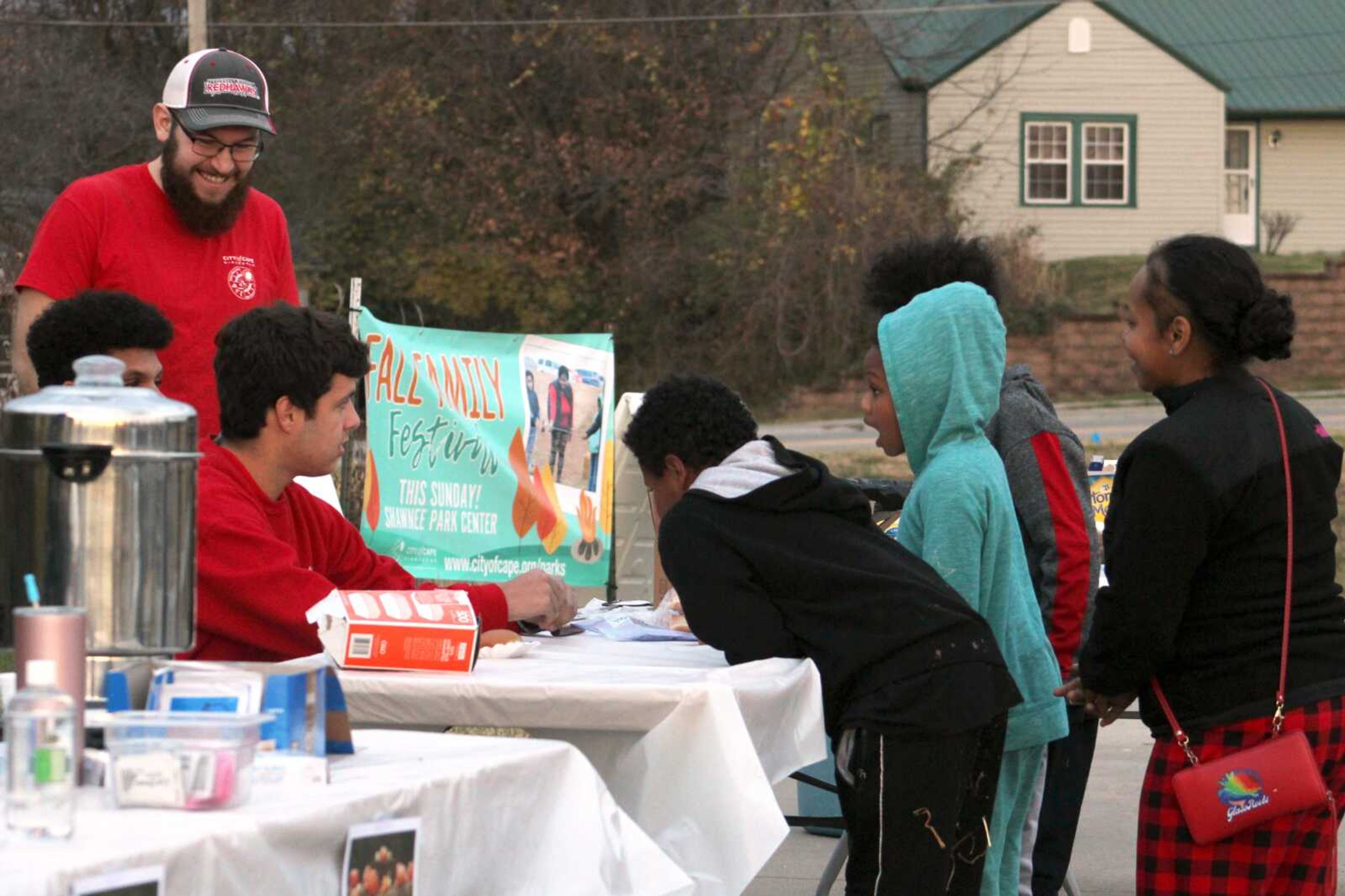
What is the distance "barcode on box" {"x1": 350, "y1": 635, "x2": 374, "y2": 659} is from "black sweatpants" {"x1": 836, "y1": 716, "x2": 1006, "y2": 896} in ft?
3.09

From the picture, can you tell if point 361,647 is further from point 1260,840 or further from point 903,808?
point 1260,840

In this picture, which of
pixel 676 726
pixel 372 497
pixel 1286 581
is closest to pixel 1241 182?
pixel 372 497

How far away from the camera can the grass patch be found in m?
28.1

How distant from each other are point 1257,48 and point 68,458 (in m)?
35.6

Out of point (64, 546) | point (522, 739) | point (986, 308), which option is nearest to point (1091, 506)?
point (986, 308)

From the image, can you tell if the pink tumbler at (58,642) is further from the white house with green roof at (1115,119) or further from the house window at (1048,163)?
the house window at (1048,163)

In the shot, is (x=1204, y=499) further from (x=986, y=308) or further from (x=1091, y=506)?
(x=1091, y=506)

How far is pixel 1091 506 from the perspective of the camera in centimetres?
507

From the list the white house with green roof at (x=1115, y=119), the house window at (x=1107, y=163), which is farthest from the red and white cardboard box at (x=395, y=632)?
the house window at (x=1107, y=163)

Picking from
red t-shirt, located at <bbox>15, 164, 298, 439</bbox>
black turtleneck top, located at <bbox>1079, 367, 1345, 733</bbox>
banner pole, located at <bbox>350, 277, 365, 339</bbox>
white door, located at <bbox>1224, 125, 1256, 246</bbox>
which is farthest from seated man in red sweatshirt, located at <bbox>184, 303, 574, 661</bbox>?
white door, located at <bbox>1224, 125, 1256, 246</bbox>

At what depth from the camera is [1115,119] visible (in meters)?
32.5

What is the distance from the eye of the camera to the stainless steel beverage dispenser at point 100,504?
240 cm

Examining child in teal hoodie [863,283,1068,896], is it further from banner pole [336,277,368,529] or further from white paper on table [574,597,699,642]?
banner pole [336,277,368,529]

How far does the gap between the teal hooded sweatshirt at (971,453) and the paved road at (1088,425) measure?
591 inches
